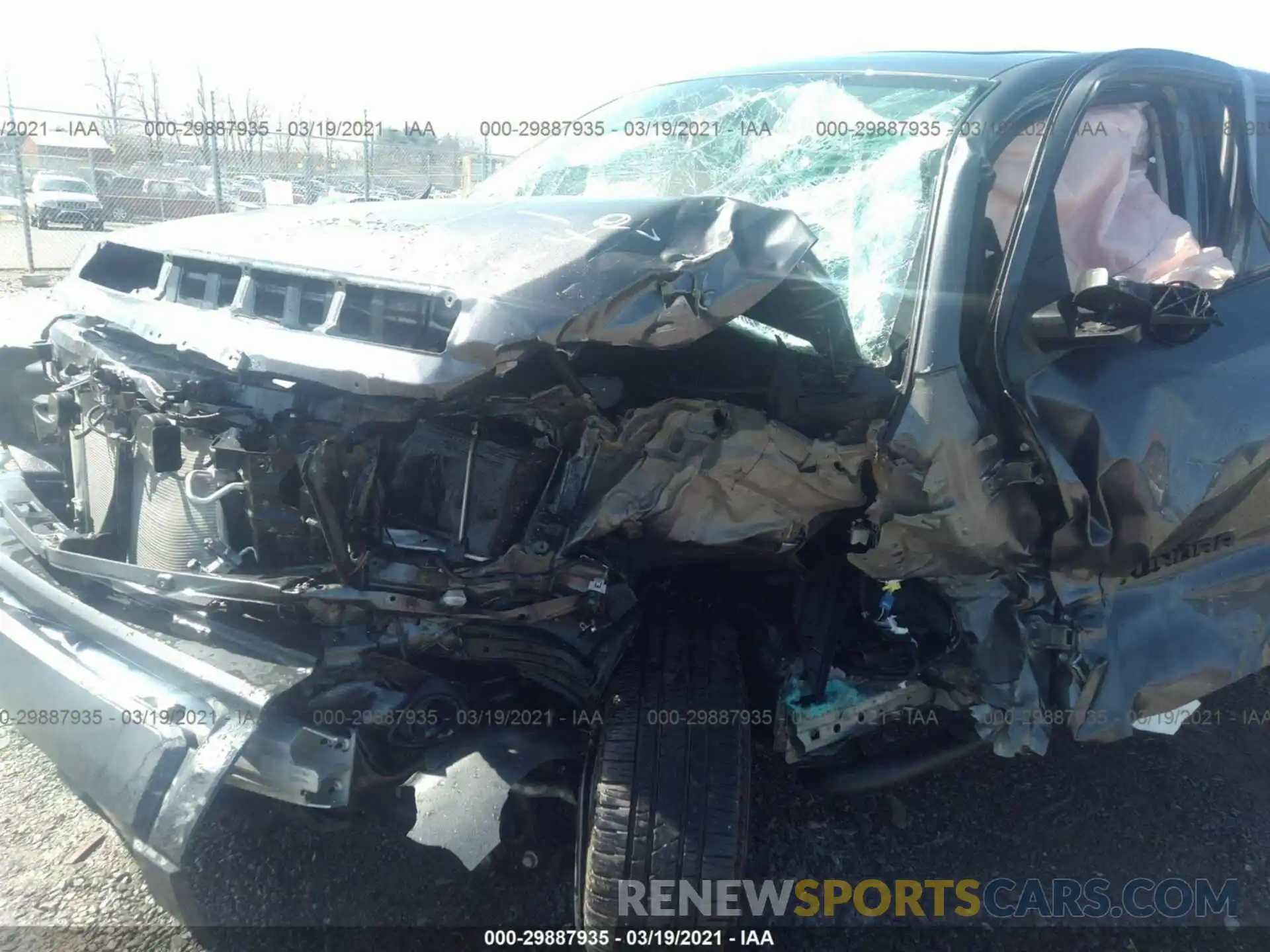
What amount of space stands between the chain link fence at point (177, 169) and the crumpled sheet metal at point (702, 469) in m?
7.68

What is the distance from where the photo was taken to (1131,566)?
2320mm

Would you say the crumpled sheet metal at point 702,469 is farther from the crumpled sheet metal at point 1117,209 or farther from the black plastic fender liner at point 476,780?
the crumpled sheet metal at point 1117,209

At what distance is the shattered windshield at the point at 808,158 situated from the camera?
7.68ft

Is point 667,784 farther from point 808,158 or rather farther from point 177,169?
point 177,169

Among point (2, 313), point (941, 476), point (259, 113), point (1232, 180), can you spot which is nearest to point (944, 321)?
point (941, 476)

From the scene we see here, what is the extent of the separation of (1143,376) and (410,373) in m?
1.76

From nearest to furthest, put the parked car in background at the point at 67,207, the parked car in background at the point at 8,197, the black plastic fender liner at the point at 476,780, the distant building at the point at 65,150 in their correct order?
the black plastic fender liner at the point at 476,780
the distant building at the point at 65,150
the parked car in background at the point at 8,197
the parked car in background at the point at 67,207

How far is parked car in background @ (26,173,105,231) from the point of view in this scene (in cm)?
1319

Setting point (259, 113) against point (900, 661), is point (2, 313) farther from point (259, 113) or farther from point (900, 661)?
point (259, 113)

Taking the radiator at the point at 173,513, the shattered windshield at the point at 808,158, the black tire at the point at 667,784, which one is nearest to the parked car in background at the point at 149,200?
the shattered windshield at the point at 808,158

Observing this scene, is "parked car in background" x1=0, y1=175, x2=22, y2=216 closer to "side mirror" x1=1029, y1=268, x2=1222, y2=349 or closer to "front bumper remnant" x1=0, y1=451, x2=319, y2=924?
"front bumper remnant" x1=0, y1=451, x2=319, y2=924

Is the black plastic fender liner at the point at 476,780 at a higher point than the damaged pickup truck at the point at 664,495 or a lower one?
lower

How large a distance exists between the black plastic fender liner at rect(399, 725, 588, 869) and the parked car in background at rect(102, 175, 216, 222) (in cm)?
1110

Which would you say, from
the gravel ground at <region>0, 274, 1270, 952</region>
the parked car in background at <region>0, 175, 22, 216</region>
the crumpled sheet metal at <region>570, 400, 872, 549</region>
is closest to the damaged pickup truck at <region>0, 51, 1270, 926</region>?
the crumpled sheet metal at <region>570, 400, 872, 549</region>
